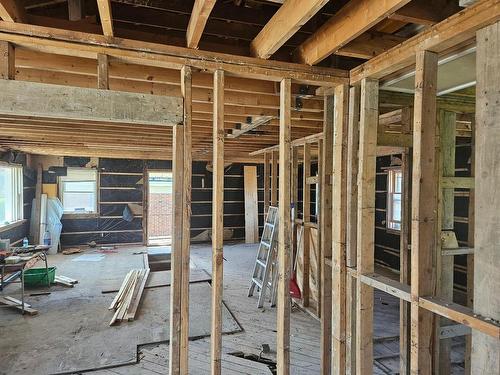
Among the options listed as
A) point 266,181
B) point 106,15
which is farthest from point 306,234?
point 106,15

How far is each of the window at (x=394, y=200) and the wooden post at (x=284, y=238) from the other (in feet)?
18.2

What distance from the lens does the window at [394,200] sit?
272 inches

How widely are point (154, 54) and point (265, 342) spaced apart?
3.13 metres

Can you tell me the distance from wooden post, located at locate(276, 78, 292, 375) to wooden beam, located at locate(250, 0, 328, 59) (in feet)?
0.88

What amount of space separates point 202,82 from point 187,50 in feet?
3.50

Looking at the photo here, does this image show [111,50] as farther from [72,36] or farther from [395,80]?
[395,80]

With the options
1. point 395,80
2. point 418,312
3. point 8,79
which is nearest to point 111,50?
point 8,79

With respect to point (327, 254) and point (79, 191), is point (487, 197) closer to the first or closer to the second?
point (327, 254)

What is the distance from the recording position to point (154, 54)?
1866 mm

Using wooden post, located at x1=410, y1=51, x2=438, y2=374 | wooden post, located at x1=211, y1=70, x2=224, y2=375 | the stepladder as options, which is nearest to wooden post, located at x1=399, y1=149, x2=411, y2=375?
wooden post, located at x1=410, y1=51, x2=438, y2=374

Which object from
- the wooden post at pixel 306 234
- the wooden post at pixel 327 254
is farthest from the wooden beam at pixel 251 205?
the wooden post at pixel 327 254

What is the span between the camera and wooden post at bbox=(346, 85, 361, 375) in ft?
7.22

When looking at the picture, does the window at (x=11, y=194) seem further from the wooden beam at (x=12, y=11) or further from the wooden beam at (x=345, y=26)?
the wooden beam at (x=345, y=26)

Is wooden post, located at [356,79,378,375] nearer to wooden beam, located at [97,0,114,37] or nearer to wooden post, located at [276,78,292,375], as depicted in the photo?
wooden post, located at [276,78,292,375]
